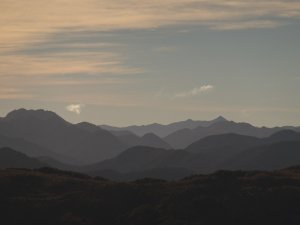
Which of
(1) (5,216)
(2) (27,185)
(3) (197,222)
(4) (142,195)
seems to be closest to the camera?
(3) (197,222)

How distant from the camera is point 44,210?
80.5 metres

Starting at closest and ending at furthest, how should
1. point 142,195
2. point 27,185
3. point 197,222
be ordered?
1. point 197,222
2. point 142,195
3. point 27,185

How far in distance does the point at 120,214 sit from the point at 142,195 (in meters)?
8.06

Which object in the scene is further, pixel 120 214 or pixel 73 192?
pixel 73 192

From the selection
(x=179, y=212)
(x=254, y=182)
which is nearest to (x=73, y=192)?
(x=179, y=212)

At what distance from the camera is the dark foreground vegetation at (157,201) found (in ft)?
248

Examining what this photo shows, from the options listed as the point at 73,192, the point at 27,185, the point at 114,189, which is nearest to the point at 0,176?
the point at 27,185

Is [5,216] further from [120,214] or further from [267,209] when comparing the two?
[267,209]

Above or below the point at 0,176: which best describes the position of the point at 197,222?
below

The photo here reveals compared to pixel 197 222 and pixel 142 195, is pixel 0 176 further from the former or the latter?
pixel 197 222

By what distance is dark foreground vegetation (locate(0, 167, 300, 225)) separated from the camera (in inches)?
2972

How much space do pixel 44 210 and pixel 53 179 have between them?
66.0ft

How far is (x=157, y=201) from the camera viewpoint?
82688 millimetres

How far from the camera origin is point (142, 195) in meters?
86.8
